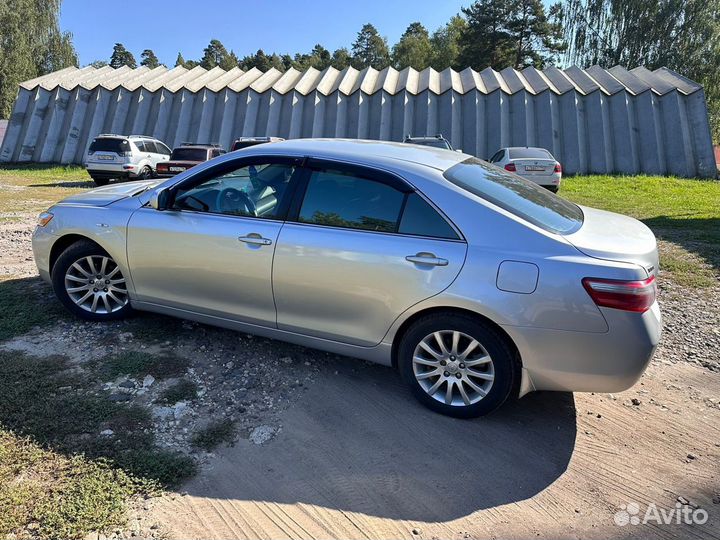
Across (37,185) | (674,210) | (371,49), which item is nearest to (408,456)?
(674,210)

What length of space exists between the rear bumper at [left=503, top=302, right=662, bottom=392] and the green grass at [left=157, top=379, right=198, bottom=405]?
6.98 feet

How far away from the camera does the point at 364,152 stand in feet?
11.9

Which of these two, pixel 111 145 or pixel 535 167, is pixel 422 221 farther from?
pixel 111 145

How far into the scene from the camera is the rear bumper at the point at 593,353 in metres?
2.76

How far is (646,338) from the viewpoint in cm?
277

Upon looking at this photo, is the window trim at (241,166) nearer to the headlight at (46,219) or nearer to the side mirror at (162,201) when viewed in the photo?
the side mirror at (162,201)

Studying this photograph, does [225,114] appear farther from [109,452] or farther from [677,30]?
[677,30]

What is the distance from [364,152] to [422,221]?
78 centimetres

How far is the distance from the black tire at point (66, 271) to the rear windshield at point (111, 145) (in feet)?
42.6

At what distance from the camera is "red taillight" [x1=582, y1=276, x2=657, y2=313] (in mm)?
2734

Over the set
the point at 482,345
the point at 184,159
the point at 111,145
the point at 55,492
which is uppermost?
the point at 111,145

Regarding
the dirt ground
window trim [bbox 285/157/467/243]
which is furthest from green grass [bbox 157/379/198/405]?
window trim [bbox 285/157/467/243]

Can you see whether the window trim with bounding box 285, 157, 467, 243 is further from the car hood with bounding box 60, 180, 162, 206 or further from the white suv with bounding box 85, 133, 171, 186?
the white suv with bounding box 85, 133, 171, 186

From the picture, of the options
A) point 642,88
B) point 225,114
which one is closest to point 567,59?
point 642,88
